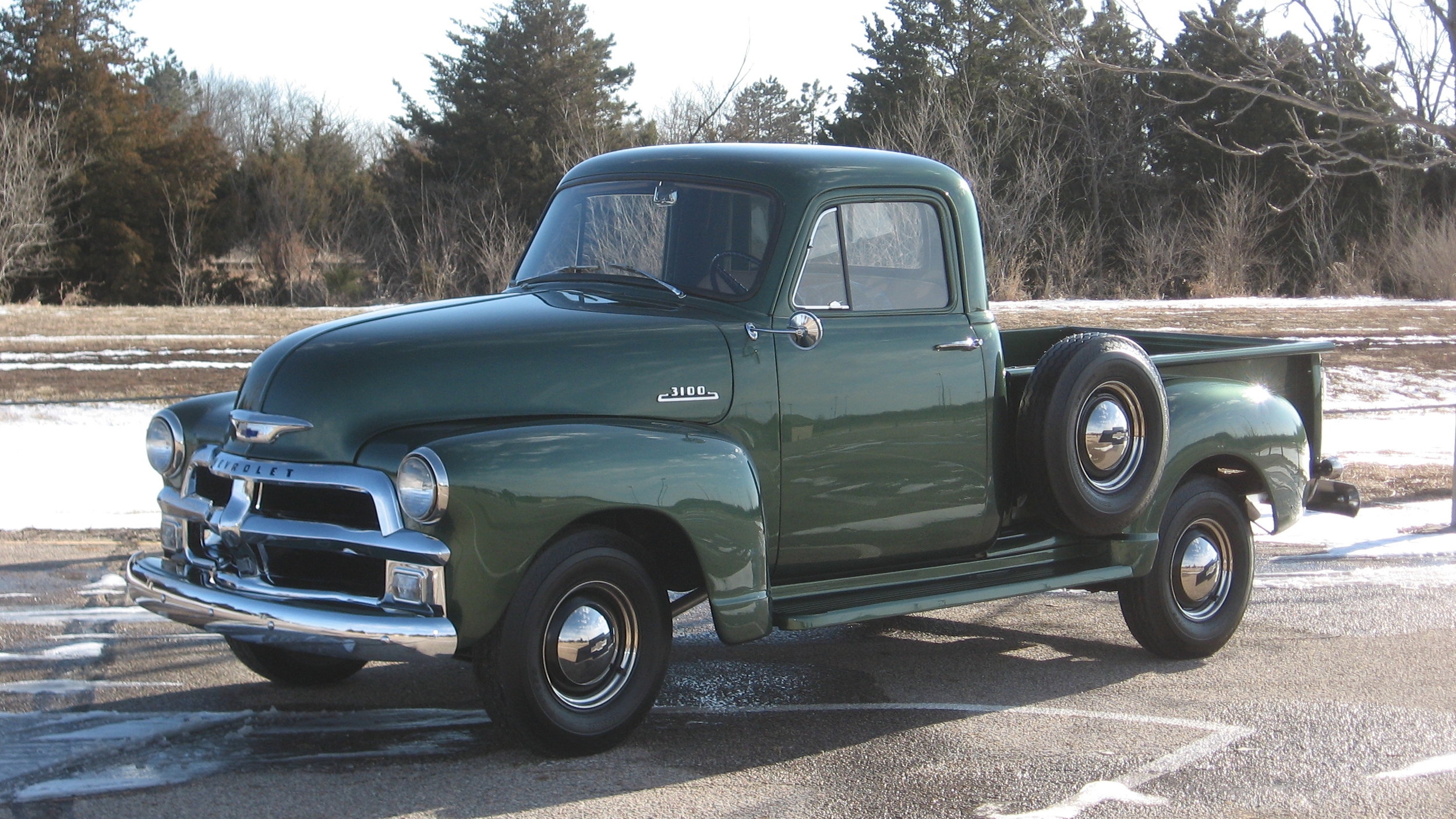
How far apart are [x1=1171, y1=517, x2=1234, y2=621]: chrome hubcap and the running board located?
51 centimetres

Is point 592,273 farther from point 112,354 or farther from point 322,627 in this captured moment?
point 112,354

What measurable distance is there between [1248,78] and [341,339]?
8994 mm

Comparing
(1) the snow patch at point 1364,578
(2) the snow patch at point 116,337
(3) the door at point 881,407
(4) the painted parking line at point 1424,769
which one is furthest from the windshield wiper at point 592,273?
(2) the snow patch at point 116,337

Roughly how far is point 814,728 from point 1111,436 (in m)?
1.80

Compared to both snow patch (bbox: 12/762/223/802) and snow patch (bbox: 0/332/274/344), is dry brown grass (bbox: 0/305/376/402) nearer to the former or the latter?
snow patch (bbox: 0/332/274/344)

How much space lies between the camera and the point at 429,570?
Result: 4.02 m

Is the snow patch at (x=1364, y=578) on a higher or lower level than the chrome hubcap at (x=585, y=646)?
lower

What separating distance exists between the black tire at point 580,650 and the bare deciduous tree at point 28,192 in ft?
104

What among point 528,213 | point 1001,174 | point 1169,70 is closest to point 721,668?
point 1169,70

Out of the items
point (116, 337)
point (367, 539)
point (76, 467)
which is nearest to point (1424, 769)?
point (367, 539)

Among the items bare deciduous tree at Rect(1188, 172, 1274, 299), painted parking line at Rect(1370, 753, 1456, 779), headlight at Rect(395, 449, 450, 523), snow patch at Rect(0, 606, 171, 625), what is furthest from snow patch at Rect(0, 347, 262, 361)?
bare deciduous tree at Rect(1188, 172, 1274, 299)

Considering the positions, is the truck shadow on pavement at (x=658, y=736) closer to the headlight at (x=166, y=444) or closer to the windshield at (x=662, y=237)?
the headlight at (x=166, y=444)

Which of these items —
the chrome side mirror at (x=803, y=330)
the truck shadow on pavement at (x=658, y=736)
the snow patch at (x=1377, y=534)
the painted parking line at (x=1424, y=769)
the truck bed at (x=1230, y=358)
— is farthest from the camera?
the snow patch at (x=1377, y=534)

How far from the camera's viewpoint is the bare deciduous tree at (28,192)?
1257 inches
